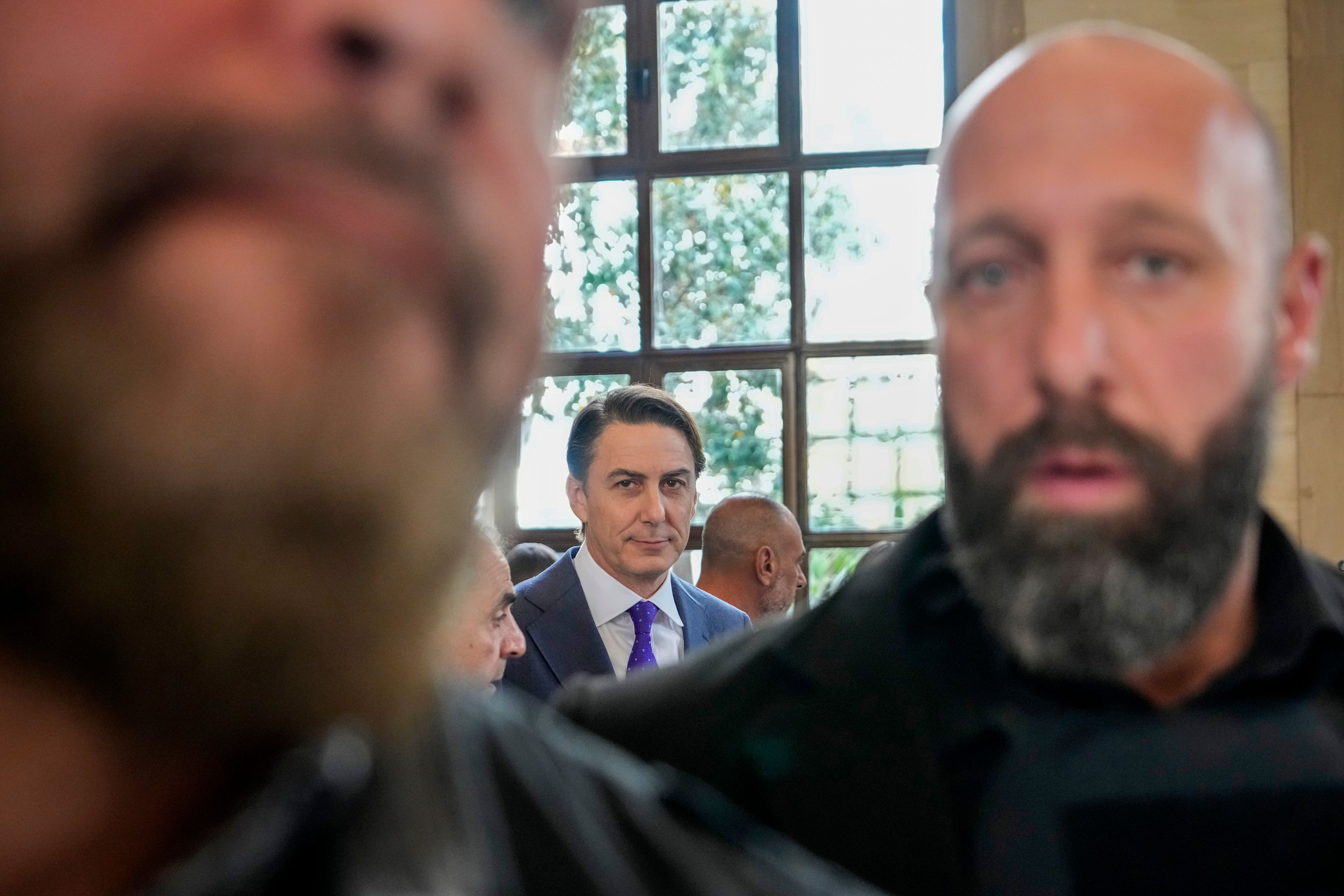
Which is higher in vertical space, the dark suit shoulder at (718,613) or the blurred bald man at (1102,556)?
the blurred bald man at (1102,556)

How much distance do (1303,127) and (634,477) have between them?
12.2 feet

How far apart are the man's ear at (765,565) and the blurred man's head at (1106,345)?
3.21 m

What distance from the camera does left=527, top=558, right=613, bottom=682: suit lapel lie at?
9.62ft

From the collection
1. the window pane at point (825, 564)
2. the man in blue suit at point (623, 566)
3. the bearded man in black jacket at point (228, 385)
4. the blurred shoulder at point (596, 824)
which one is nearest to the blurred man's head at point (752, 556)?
the man in blue suit at point (623, 566)

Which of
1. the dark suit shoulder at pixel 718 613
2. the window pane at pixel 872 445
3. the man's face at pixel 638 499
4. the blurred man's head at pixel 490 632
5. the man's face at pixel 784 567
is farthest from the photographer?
the window pane at pixel 872 445

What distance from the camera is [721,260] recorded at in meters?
6.54

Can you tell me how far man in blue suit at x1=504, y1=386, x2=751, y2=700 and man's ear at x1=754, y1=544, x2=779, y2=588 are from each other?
0.38 m

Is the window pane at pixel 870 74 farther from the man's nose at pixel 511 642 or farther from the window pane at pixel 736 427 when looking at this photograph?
the man's nose at pixel 511 642

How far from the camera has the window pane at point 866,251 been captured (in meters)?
6.43

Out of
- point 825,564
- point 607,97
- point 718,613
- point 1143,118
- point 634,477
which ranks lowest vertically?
point 825,564

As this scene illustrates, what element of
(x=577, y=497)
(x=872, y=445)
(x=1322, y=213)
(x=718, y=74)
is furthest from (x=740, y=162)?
(x=577, y=497)

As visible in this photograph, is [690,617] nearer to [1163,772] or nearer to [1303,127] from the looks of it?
[1163,772]

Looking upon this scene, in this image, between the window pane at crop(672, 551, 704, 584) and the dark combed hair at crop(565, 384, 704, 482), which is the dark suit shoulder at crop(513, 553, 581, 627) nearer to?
the dark combed hair at crop(565, 384, 704, 482)

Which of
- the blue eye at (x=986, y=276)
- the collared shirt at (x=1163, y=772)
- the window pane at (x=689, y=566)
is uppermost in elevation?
the blue eye at (x=986, y=276)
